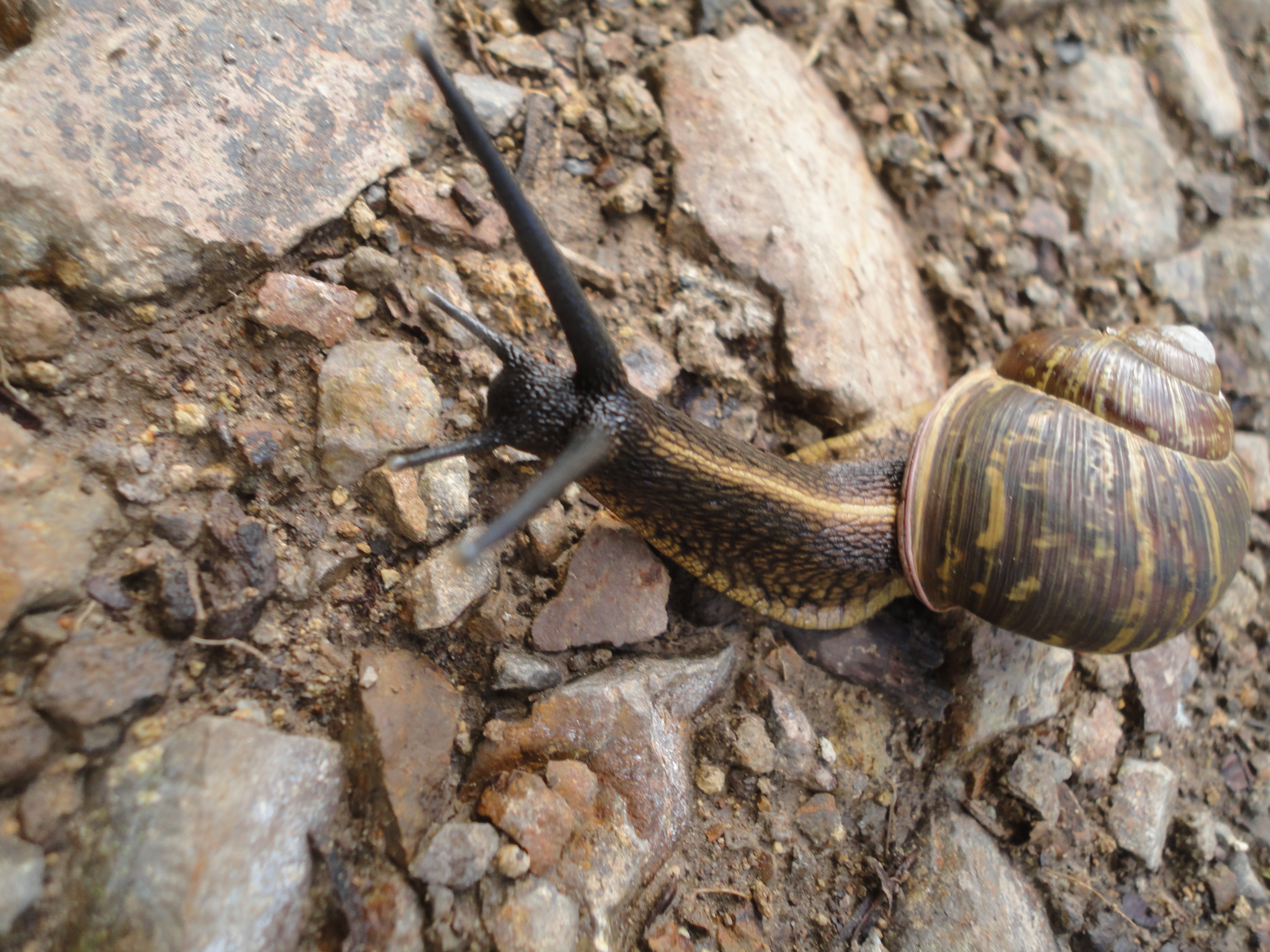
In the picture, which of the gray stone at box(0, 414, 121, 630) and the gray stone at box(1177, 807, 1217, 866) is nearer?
the gray stone at box(0, 414, 121, 630)

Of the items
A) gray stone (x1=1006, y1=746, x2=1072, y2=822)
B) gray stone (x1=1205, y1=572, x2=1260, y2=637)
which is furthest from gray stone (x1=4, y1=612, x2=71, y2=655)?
gray stone (x1=1205, y1=572, x2=1260, y2=637)

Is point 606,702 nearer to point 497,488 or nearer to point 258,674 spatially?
point 497,488

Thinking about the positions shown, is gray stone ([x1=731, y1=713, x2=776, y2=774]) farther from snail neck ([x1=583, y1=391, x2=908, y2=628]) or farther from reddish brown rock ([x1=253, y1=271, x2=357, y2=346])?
reddish brown rock ([x1=253, y1=271, x2=357, y2=346])

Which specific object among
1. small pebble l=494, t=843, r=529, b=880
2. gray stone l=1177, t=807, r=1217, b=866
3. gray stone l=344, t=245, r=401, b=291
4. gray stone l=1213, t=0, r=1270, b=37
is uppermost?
gray stone l=1213, t=0, r=1270, b=37

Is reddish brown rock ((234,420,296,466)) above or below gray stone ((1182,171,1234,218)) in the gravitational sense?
below

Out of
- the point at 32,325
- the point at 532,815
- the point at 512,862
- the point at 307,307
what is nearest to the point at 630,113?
the point at 307,307

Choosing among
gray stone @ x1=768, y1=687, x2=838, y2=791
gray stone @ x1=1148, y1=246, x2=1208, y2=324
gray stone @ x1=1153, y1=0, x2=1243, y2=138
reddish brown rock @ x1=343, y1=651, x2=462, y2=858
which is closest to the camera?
reddish brown rock @ x1=343, y1=651, x2=462, y2=858

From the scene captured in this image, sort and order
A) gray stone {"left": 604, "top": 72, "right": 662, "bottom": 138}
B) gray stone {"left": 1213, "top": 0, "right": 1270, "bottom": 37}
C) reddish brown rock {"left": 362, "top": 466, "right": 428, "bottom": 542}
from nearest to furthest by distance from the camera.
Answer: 1. reddish brown rock {"left": 362, "top": 466, "right": 428, "bottom": 542}
2. gray stone {"left": 604, "top": 72, "right": 662, "bottom": 138}
3. gray stone {"left": 1213, "top": 0, "right": 1270, "bottom": 37}

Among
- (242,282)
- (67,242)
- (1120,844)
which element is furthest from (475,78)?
(1120,844)
